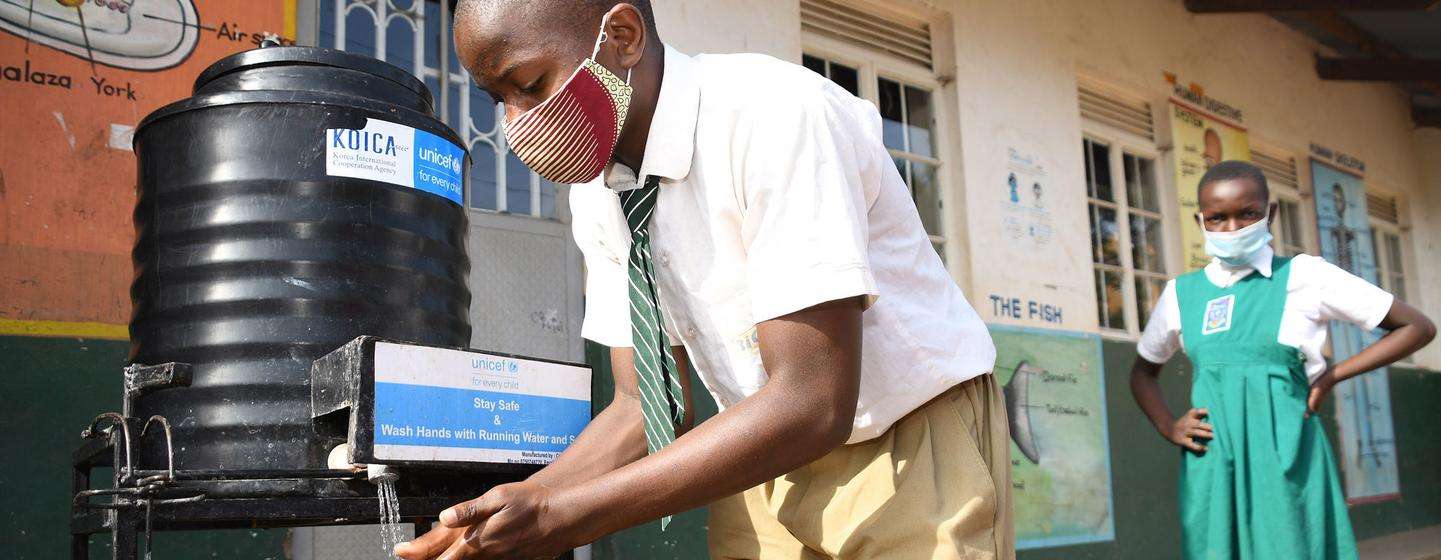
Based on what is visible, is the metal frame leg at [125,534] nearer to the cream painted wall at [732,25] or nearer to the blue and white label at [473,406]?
the blue and white label at [473,406]

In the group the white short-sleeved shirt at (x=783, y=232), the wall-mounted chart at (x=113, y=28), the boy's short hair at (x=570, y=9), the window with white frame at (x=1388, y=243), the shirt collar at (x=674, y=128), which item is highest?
the window with white frame at (x=1388, y=243)

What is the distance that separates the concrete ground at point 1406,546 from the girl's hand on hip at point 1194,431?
458 cm

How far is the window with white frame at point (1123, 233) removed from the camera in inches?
269

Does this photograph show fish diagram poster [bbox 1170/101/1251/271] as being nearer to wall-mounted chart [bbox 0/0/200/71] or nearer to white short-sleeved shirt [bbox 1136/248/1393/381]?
white short-sleeved shirt [bbox 1136/248/1393/381]

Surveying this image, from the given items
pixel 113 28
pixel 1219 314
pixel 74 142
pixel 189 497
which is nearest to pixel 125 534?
pixel 189 497

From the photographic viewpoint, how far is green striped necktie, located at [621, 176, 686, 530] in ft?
5.38

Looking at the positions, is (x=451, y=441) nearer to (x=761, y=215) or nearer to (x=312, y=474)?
(x=312, y=474)

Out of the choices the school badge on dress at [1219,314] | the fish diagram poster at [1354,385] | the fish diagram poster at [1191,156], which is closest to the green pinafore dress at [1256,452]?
the school badge on dress at [1219,314]

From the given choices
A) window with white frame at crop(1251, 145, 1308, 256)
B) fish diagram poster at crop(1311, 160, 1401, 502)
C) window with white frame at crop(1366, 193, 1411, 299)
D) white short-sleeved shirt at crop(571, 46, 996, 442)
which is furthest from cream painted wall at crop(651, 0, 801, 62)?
window with white frame at crop(1366, 193, 1411, 299)

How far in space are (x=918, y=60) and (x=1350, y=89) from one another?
217 inches

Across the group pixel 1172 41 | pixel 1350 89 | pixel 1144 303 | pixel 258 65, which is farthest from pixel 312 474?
pixel 1350 89

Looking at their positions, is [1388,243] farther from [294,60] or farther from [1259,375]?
[294,60]

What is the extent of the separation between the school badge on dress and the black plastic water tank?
2.52m

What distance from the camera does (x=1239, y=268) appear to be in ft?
11.7
